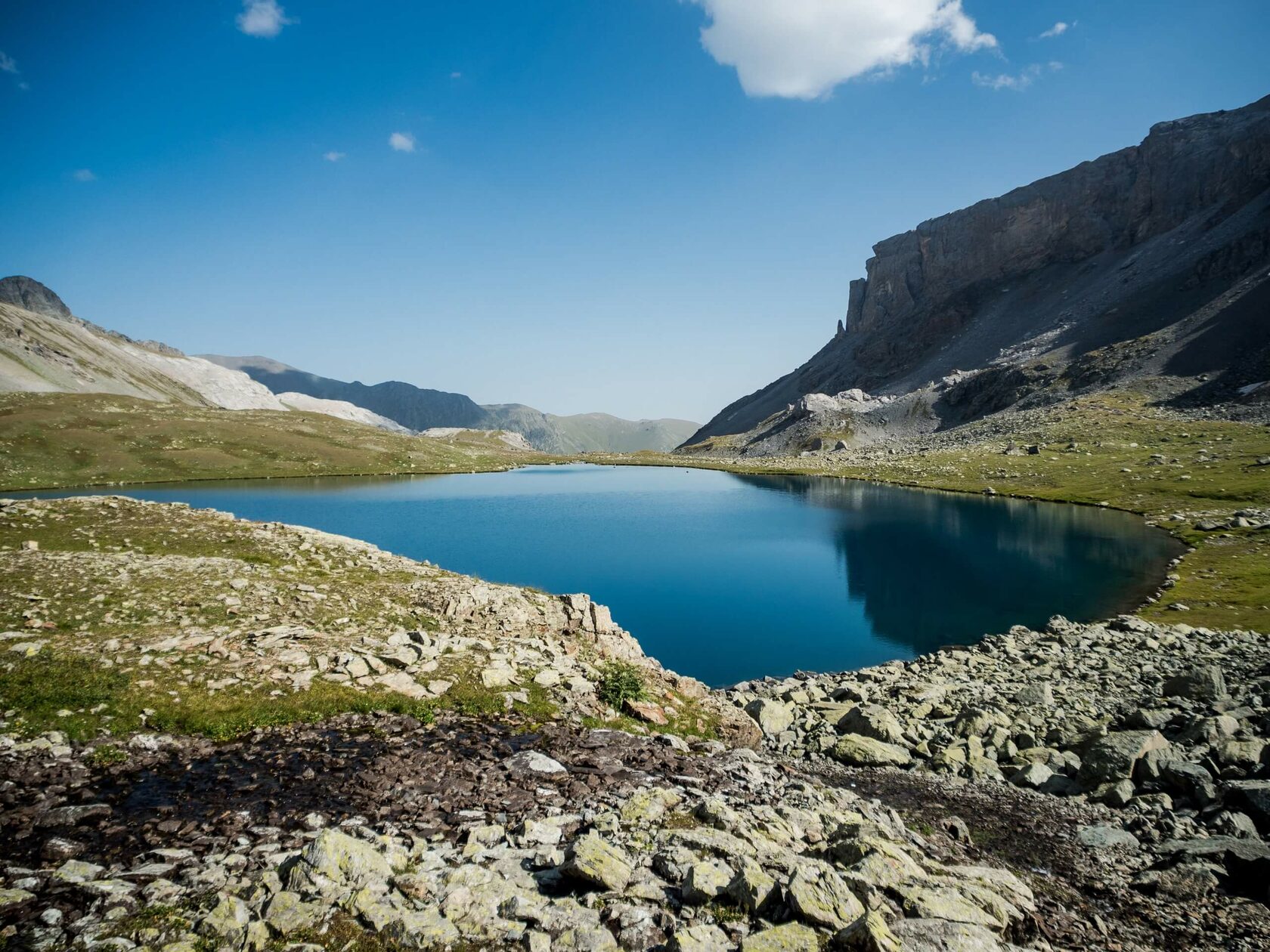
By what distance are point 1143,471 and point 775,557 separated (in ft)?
236

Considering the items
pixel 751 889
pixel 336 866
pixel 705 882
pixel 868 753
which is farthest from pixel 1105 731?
pixel 336 866

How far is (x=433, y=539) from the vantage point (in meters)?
61.1

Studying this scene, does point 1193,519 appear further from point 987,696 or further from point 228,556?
point 228,556

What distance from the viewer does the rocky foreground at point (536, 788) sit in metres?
8.41

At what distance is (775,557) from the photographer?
59.0 metres

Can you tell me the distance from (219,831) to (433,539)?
52.5m

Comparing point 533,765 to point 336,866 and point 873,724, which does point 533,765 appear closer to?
point 336,866

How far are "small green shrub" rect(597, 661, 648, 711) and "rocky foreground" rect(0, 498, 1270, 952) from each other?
0.54ft

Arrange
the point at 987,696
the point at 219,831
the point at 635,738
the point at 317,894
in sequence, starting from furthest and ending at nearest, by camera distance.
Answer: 1. the point at 987,696
2. the point at 635,738
3. the point at 219,831
4. the point at 317,894

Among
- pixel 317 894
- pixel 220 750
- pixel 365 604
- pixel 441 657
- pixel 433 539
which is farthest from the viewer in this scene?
pixel 433 539

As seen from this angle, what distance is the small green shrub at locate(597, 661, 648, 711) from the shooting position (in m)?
18.6

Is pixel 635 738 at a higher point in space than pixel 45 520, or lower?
lower

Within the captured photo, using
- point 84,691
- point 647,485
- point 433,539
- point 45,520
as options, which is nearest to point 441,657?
point 84,691

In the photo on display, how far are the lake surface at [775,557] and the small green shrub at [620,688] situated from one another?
40.2 ft
